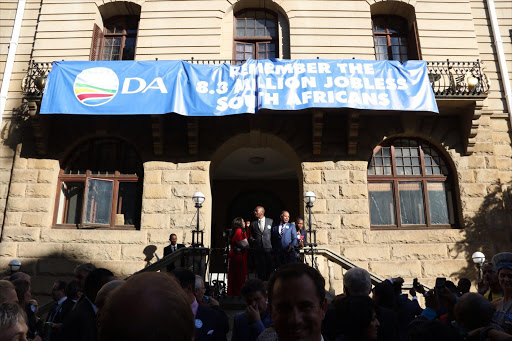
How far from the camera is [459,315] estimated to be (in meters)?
3.55

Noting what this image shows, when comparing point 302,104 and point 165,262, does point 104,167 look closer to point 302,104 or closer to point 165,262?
point 165,262

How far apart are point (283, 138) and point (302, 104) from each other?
4.92 feet

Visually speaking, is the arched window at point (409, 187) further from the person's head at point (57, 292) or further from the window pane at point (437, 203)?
the person's head at point (57, 292)

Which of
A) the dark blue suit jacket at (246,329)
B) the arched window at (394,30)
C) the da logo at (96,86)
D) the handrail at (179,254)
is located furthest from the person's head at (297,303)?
the arched window at (394,30)

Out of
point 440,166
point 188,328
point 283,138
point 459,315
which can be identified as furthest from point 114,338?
point 440,166

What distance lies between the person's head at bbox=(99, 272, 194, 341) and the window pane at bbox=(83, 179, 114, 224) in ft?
40.1

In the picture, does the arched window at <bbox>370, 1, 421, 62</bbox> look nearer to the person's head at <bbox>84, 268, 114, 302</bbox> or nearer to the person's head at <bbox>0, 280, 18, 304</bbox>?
the person's head at <bbox>84, 268, 114, 302</bbox>

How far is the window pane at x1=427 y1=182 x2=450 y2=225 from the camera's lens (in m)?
12.9

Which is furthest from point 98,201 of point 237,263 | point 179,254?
point 237,263

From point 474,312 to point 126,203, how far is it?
37.4ft

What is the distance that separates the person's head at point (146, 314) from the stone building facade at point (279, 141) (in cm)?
935

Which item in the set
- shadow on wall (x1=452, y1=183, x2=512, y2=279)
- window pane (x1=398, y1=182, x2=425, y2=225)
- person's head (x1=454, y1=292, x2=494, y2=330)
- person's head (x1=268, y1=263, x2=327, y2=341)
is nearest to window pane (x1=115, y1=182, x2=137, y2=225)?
window pane (x1=398, y1=182, x2=425, y2=225)

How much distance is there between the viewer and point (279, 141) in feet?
43.4

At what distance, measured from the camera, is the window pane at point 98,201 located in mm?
12820
